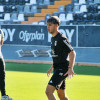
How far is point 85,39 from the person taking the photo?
18.4 metres

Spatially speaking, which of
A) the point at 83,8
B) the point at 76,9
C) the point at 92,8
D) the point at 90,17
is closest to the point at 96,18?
the point at 90,17

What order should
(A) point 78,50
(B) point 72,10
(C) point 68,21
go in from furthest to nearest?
(B) point 72,10 < (C) point 68,21 < (A) point 78,50

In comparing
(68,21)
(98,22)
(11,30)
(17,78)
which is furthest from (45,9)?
(17,78)

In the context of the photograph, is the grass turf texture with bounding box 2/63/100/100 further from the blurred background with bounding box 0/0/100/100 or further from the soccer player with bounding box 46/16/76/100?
the soccer player with bounding box 46/16/76/100

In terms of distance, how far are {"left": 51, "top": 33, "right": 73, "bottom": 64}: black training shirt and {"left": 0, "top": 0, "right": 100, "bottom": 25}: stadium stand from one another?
17685mm

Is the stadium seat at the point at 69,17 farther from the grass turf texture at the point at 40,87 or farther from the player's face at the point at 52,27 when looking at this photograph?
the player's face at the point at 52,27

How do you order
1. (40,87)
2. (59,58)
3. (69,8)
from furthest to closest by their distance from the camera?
(69,8)
(40,87)
(59,58)

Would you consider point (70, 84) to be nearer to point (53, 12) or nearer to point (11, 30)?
point (11, 30)

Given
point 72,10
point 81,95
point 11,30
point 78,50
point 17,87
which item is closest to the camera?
point 81,95

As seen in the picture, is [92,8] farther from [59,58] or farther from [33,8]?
[59,58]

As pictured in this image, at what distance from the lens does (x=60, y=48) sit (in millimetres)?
6113

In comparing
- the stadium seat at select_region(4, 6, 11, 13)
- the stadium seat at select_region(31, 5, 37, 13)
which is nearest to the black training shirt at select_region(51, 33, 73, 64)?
the stadium seat at select_region(31, 5, 37, 13)

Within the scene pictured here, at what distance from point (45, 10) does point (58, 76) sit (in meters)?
21.4

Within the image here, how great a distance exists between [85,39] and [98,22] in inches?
183
